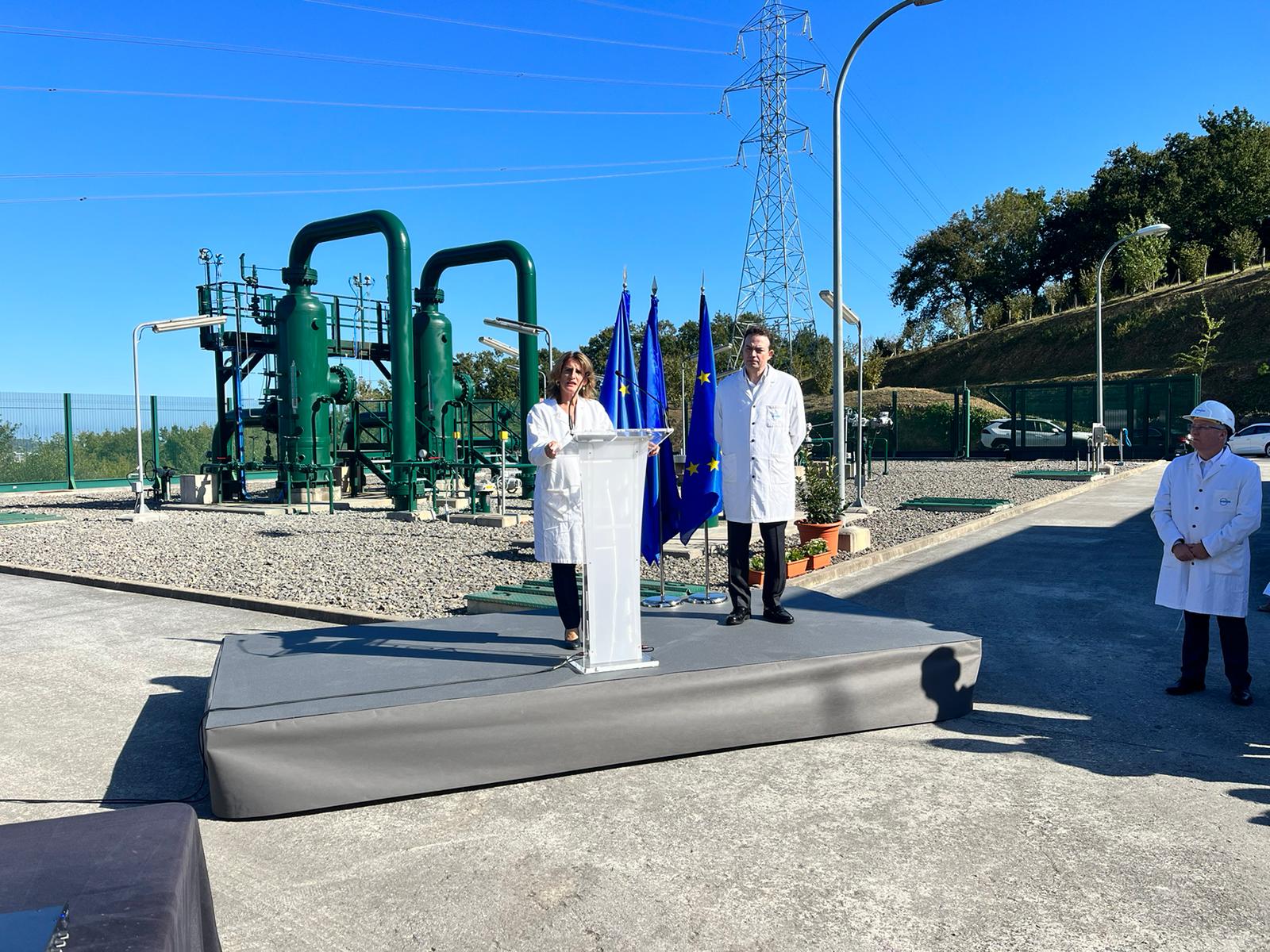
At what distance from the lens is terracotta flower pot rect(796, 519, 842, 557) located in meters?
10.7

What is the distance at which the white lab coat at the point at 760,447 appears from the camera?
210 inches

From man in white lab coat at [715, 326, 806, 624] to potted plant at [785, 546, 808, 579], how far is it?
4.17 meters

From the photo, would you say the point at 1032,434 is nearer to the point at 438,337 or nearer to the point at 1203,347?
the point at 1203,347

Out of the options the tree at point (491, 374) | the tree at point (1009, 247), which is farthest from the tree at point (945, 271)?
the tree at point (491, 374)

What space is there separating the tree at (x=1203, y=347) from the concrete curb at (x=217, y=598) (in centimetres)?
4444

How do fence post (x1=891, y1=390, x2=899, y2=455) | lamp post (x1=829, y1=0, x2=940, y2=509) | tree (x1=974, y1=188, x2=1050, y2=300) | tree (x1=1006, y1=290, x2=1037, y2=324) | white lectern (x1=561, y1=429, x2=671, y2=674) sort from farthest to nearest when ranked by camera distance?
tree (x1=974, y1=188, x2=1050, y2=300), tree (x1=1006, y1=290, x2=1037, y2=324), fence post (x1=891, y1=390, x2=899, y2=455), lamp post (x1=829, y1=0, x2=940, y2=509), white lectern (x1=561, y1=429, x2=671, y2=674)

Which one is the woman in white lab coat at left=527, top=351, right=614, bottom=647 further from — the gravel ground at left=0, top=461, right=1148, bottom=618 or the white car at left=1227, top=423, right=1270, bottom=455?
the white car at left=1227, top=423, right=1270, bottom=455

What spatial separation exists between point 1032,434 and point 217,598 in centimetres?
3178

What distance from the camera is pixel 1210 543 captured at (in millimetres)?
5008

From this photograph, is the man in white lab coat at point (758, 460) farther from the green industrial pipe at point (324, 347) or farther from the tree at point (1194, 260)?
the tree at point (1194, 260)

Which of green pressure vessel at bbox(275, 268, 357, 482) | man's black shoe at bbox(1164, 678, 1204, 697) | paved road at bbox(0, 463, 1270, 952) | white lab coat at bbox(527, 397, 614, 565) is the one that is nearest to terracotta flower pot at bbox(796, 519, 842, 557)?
paved road at bbox(0, 463, 1270, 952)

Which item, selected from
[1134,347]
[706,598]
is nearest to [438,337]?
[706,598]

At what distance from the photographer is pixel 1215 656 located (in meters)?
6.12

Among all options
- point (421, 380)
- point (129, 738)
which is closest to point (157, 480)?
point (421, 380)
